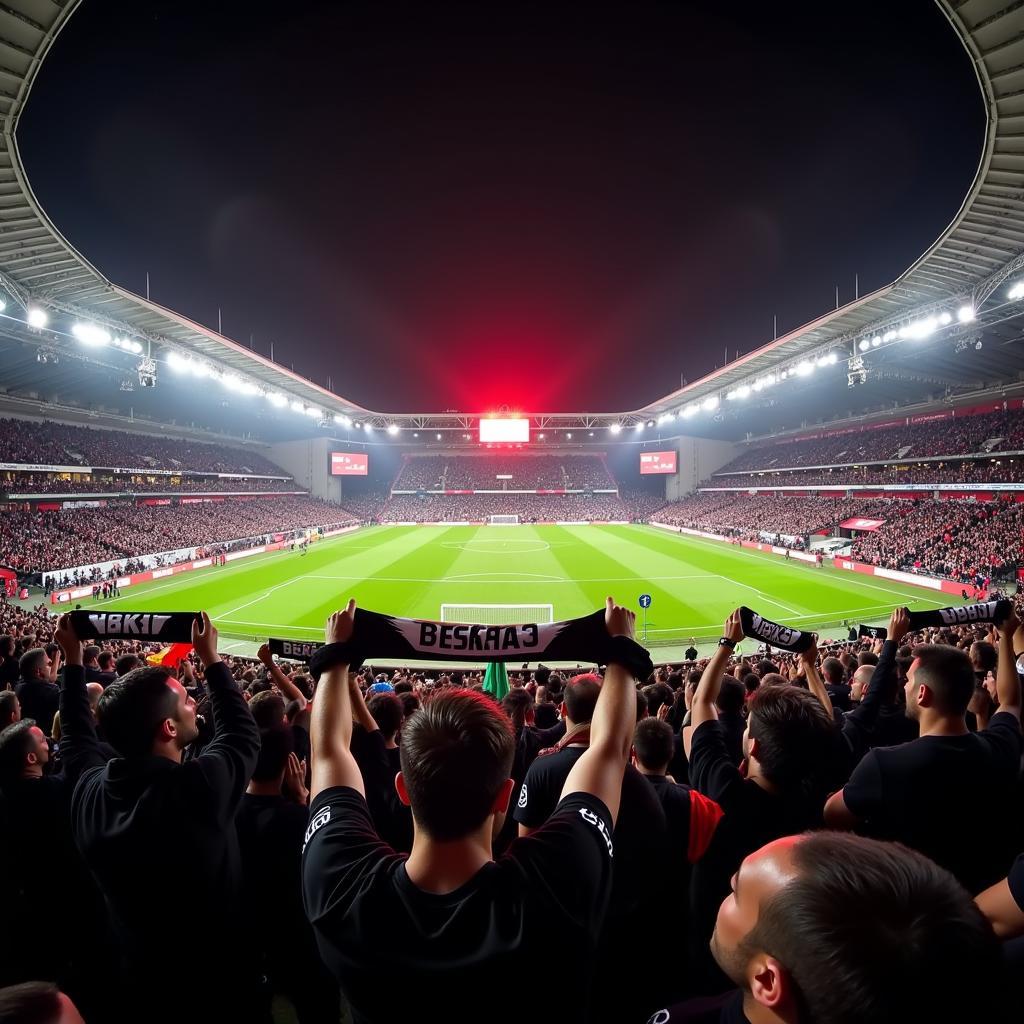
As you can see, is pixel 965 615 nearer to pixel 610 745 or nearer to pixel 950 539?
pixel 610 745

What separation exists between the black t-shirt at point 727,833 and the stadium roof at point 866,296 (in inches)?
711

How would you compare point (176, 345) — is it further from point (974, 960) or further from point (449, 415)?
point (974, 960)

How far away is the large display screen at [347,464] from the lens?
246ft

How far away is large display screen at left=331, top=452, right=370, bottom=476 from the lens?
246 ft

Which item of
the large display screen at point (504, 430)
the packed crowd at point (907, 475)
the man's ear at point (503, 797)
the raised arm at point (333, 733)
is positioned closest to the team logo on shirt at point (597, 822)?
the man's ear at point (503, 797)

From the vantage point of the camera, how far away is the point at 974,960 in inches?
34.7

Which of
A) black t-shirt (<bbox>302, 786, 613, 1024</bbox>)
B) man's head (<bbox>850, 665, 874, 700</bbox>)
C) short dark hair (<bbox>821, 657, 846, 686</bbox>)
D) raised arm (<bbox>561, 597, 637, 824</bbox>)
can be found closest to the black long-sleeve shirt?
black t-shirt (<bbox>302, 786, 613, 1024</bbox>)

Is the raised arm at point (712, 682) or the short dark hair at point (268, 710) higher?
the raised arm at point (712, 682)

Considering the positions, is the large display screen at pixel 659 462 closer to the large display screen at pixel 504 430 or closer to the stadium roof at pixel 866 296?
the large display screen at pixel 504 430

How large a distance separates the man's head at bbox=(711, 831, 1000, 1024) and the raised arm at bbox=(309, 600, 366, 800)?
135 cm

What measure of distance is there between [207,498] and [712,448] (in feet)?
233

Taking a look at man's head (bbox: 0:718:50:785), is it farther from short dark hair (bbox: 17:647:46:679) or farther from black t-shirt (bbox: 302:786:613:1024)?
short dark hair (bbox: 17:647:46:679)

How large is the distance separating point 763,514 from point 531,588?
115 ft

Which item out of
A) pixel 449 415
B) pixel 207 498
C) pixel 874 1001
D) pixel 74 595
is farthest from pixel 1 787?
pixel 449 415
